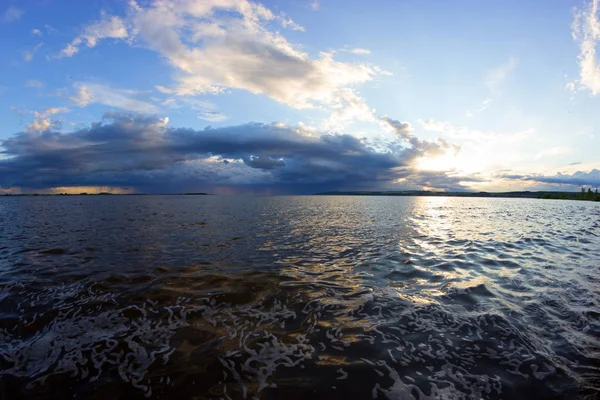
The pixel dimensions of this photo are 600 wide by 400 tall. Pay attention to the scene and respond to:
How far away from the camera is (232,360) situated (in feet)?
23.5

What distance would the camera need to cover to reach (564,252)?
2120cm

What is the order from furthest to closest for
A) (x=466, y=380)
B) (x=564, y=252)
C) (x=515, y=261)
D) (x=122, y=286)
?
(x=564, y=252) → (x=515, y=261) → (x=122, y=286) → (x=466, y=380)

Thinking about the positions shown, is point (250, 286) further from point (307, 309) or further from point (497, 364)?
point (497, 364)

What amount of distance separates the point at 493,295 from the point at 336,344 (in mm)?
8496

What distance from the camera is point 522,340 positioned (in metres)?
8.24

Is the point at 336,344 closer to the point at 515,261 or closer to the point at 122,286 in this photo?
the point at 122,286

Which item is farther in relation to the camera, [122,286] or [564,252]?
[564,252]

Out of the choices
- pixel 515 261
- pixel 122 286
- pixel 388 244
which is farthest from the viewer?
pixel 388 244

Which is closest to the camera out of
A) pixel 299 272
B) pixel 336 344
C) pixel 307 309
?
pixel 336 344

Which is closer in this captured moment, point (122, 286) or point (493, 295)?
point (493, 295)

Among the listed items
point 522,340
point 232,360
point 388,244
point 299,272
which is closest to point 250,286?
point 299,272

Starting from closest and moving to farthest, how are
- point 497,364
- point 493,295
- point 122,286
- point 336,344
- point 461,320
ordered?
point 497,364 → point 336,344 → point 461,320 → point 493,295 → point 122,286

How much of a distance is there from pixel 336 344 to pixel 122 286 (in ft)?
35.1

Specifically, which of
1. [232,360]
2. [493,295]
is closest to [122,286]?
[232,360]
